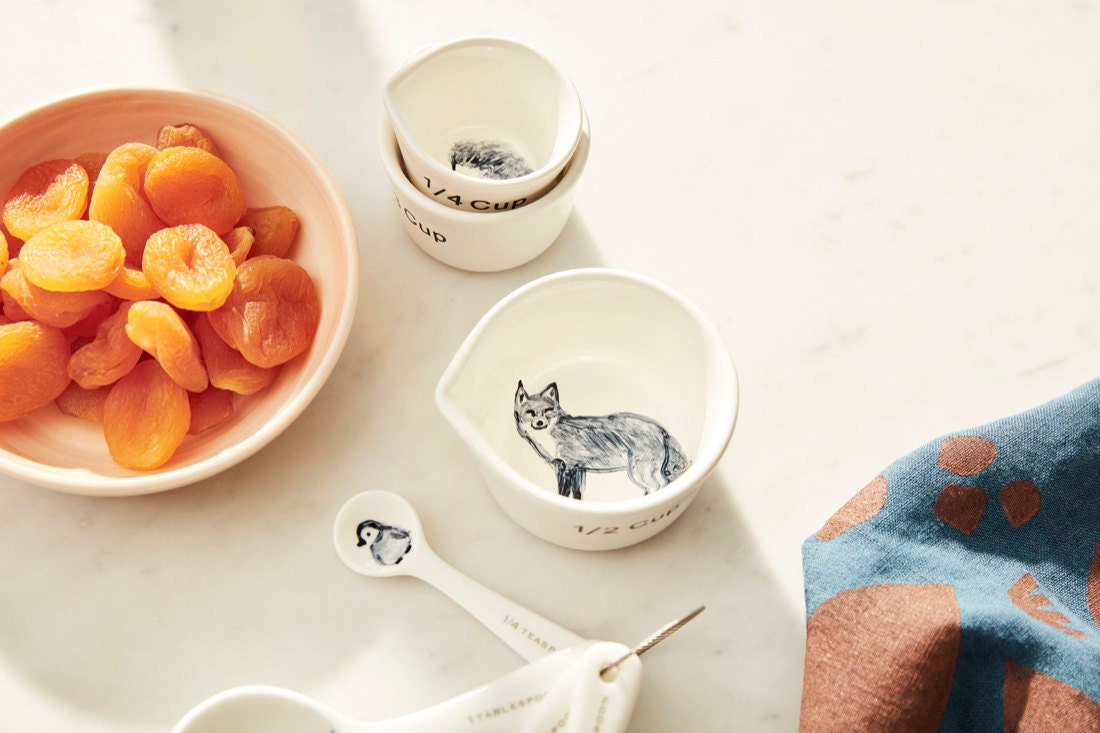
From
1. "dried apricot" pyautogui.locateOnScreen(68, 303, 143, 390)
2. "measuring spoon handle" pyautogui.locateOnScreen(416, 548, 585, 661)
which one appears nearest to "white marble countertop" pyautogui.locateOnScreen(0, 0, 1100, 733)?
"measuring spoon handle" pyautogui.locateOnScreen(416, 548, 585, 661)

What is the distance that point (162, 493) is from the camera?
73 cm

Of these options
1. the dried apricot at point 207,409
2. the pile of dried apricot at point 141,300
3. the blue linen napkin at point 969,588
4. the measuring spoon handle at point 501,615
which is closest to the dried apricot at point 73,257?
the pile of dried apricot at point 141,300

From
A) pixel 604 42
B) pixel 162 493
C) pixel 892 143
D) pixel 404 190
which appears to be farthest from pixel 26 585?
pixel 892 143

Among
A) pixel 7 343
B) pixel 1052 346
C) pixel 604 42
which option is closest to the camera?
pixel 7 343

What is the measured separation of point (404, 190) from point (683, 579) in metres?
0.40

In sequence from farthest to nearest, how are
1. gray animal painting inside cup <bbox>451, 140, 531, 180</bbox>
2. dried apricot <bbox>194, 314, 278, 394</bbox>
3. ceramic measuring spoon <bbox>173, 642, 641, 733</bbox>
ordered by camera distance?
gray animal painting inside cup <bbox>451, 140, 531, 180</bbox> → dried apricot <bbox>194, 314, 278, 394</bbox> → ceramic measuring spoon <bbox>173, 642, 641, 733</bbox>

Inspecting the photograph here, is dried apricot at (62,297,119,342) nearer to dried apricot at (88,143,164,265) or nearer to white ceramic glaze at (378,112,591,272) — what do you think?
dried apricot at (88,143,164,265)

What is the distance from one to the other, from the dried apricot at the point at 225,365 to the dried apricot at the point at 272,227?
93 millimetres

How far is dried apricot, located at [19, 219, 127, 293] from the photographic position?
0.64 metres

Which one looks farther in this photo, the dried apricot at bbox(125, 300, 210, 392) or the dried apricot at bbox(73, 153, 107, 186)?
the dried apricot at bbox(73, 153, 107, 186)

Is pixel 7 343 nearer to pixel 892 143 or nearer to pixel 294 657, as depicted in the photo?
pixel 294 657

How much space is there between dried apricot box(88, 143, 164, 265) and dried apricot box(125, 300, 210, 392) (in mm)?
65

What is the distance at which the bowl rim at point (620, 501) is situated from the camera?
24.0 inches

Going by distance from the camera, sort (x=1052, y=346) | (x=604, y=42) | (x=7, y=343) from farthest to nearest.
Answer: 1. (x=604, y=42)
2. (x=1052, y=346)
3. (x=7, y=343)
